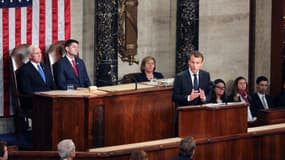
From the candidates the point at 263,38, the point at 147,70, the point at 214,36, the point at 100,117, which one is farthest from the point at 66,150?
the point at 263,38

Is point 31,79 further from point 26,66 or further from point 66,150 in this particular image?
point 66,150

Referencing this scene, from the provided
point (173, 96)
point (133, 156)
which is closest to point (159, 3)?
point (173, 96)

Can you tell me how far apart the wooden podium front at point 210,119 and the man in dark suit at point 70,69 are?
2.03 m

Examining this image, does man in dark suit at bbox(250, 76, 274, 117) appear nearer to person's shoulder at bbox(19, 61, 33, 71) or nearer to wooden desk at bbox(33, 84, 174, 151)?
wooden desk at bbox(33, 84, 174, 151)

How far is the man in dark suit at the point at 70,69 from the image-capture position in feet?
57.5

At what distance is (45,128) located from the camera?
16.1m

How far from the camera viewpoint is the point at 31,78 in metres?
17.5

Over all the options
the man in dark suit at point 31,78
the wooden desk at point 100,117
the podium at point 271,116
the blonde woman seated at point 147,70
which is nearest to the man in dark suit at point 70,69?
the man in dark suit at point 31,78

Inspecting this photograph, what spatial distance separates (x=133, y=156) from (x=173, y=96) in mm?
3795

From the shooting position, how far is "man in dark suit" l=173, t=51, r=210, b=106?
54.7 ft

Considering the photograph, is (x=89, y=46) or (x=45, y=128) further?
(x=89, y=46)

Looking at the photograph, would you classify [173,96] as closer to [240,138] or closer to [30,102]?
[240,138]

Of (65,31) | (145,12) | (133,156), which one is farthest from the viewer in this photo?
(145,12)

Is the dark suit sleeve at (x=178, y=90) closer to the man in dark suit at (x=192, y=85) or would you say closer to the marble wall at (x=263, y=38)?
the man in dark suit at (x=192, y=85)
